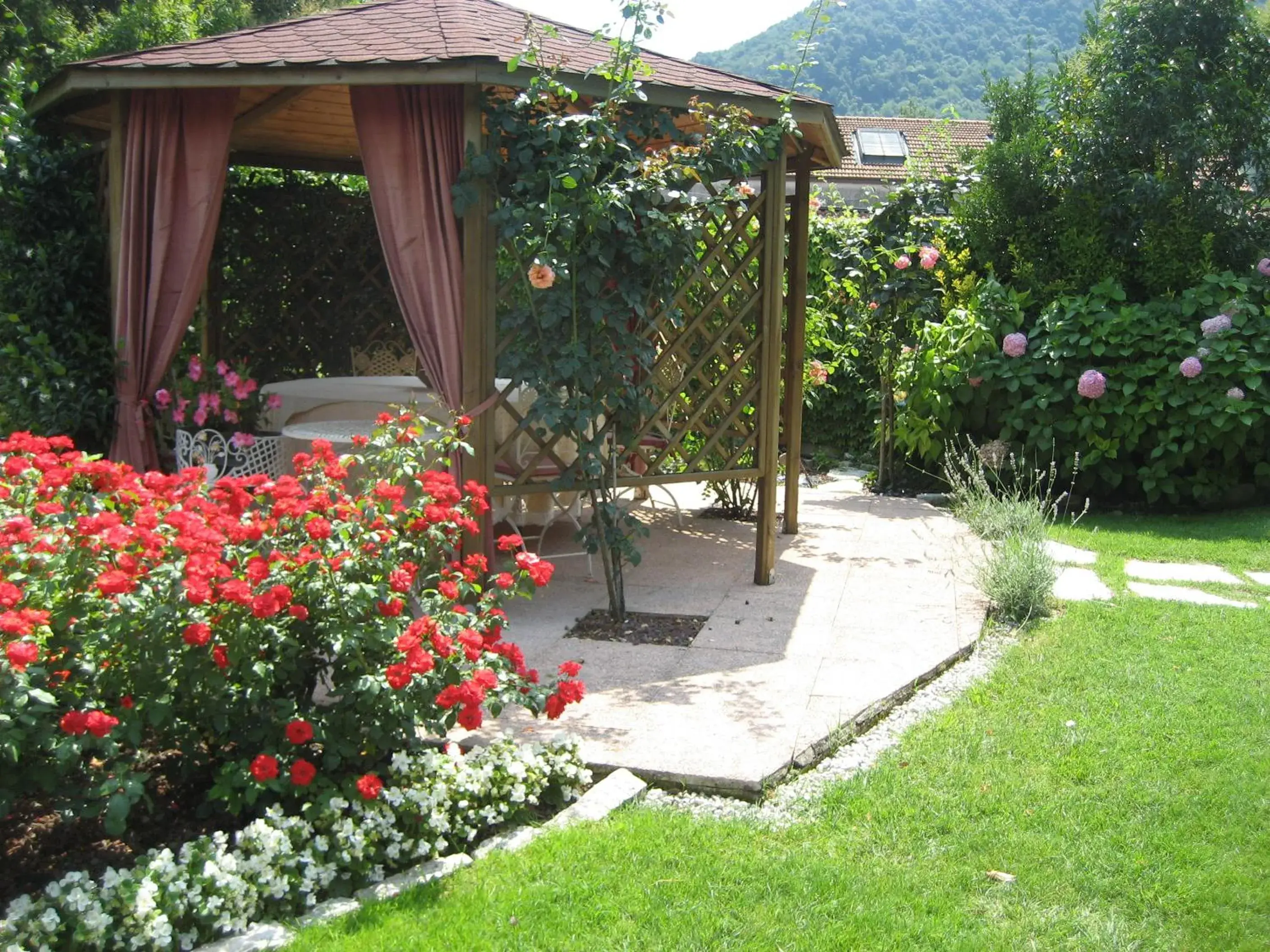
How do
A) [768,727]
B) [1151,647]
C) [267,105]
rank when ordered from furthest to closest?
[267,105], [1151,647], [768,727]

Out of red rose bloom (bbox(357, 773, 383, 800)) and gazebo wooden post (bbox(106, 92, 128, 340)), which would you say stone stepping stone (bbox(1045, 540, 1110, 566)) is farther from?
gazebo wooden post (bbox(106, 92, 128, 340))

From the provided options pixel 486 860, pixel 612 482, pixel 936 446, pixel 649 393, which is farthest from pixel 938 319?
pixel 486 860

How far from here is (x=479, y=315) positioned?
16.4 feet

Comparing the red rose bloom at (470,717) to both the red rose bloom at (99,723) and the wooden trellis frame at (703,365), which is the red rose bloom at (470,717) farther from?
the wooden trellis frame at (703,365)

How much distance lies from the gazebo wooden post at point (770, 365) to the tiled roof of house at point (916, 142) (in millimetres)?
1518

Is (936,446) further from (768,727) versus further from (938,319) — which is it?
(768,727)

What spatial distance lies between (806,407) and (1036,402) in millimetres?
2671

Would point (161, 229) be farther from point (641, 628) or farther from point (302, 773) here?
point (302, 773)

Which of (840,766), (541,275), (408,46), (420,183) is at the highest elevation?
(408,46)

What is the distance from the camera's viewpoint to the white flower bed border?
246 cm

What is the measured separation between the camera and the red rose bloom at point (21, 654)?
2316 mm

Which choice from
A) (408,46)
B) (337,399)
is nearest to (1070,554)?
(337,399)

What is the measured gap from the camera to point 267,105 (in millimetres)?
5625

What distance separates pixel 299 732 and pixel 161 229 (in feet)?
11.7
